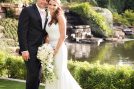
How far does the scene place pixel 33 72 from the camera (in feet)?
21.0

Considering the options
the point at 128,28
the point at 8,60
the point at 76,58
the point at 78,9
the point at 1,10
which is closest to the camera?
the point at 8,60

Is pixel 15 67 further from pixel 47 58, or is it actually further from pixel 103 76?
pixel 47 58

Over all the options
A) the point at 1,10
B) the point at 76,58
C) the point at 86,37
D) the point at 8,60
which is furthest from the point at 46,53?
the point at 86,37

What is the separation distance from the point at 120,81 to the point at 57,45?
2.51m

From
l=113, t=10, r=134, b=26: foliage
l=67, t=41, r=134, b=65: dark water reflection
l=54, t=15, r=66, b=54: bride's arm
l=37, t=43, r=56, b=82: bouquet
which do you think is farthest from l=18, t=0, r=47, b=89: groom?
l=113, t=10, r=134, b=26: foliage

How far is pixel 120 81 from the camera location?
336 inches

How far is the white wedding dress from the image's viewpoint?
21.1 feet

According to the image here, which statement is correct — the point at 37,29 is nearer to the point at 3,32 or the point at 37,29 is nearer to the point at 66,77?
the point at 66,77

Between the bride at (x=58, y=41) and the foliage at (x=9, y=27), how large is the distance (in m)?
11.1

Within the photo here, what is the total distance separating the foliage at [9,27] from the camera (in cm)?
1783

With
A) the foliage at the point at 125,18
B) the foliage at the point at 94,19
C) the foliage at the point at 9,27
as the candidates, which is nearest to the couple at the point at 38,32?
the foliage at the point at 9,27

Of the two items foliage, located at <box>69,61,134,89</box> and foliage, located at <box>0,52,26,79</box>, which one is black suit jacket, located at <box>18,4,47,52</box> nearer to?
foliage, located at <box>69,61,134,89</box>

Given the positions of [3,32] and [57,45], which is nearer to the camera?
[57,45]

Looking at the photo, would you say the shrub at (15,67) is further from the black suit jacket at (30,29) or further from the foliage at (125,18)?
the foliage at (125,18)
